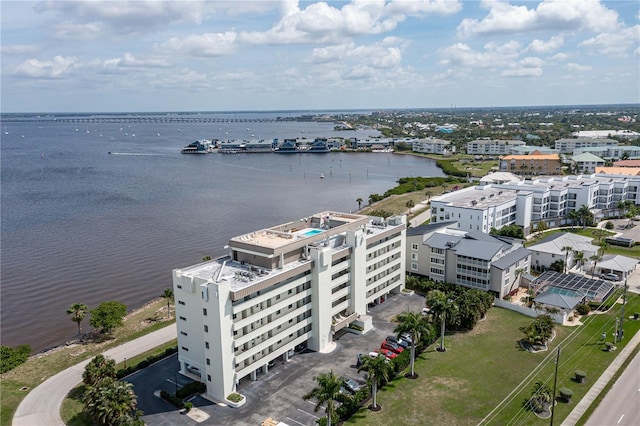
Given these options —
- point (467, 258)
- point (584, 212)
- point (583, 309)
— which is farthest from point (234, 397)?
point (584, 212)

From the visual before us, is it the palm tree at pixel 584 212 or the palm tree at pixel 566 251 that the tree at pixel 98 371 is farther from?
the palm tree at pixel 584 212

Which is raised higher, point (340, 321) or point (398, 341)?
point (340, 321)

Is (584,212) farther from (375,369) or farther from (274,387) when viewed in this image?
(274,387)

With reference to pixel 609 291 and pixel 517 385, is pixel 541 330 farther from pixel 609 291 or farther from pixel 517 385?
pixel 609 291

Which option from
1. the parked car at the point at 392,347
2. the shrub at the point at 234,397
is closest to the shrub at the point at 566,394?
the parked car at the point at 392,347

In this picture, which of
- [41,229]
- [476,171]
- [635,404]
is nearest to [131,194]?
[41,229]

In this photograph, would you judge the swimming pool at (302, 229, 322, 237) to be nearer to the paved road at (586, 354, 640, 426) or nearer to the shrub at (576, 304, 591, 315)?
the paved road at (586, 354, 640, 426)
